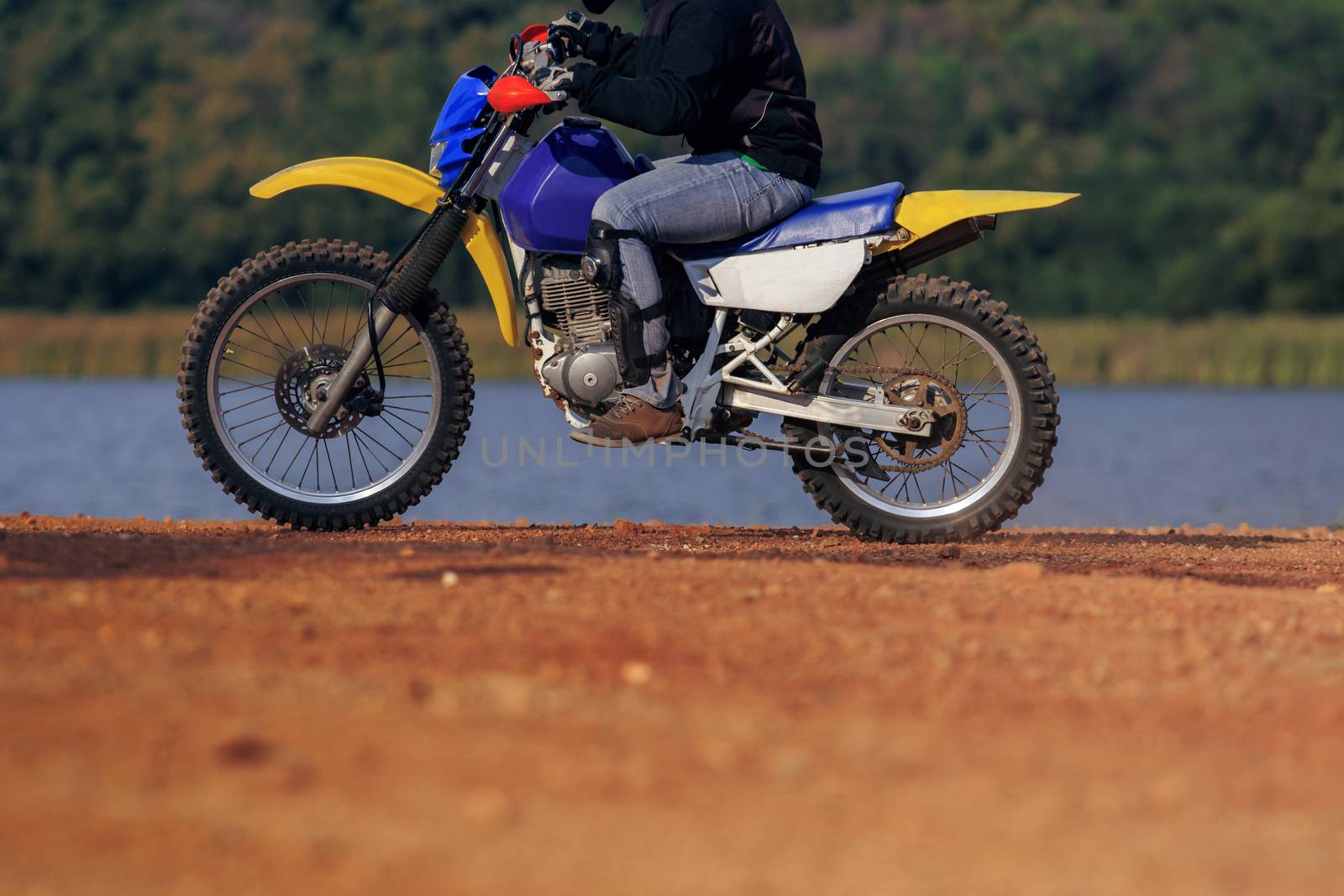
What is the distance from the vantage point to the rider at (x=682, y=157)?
6.57 m

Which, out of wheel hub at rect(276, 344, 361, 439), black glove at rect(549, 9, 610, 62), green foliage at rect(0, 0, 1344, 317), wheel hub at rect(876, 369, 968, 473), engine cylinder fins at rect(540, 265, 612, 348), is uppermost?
green foliage at rect(0, 0, 1344, 317)

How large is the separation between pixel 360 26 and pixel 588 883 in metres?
81.5

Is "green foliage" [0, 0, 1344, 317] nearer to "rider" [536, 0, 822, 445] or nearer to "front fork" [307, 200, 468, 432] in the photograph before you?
"front fork" [307, 200, 468, 432]

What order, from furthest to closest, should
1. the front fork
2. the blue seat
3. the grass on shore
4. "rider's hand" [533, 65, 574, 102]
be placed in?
the grass on shore → the front fork → the blue seat → "rider's hand" [533, 65, 574, 102]

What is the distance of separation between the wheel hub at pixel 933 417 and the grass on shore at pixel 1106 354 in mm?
26512

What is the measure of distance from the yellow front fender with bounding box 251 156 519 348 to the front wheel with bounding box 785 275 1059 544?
126 centimetres

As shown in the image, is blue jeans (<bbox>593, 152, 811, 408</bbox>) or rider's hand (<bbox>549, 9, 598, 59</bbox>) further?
rider's hand (<bbox>549, 9, 598, 59</bbox>)

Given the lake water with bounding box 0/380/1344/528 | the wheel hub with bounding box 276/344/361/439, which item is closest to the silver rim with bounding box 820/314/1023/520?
the wheel hub with bounding box 276/344/361/439

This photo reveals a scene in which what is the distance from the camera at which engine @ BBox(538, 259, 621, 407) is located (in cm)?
672

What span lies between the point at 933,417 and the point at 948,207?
0.84m

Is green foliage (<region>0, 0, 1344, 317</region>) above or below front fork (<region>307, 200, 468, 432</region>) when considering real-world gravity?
above

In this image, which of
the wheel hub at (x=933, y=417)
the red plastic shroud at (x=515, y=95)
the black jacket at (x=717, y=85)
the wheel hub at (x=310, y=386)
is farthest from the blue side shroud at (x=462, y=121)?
the wheel hub at (x=933, y=417)

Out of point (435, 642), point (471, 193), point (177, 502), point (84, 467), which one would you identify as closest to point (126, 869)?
point (435, 642)

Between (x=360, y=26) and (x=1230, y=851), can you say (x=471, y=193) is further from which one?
(x=360, y=26)
